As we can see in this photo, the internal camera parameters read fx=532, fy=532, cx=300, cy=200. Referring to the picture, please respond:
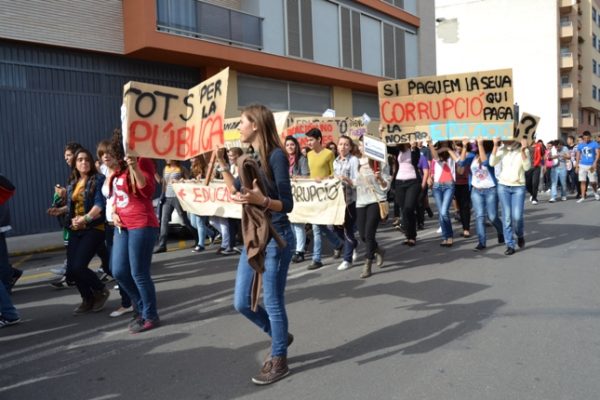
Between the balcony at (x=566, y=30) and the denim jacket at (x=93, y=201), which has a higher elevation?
the balcony at (x=566, y=30)

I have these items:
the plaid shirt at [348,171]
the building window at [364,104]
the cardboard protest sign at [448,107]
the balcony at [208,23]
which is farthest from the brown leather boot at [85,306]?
the building window at [364,104]

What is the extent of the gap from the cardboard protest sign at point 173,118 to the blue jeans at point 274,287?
138cm

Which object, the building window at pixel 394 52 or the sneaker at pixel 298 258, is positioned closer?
the sneaker at pixel 298 258

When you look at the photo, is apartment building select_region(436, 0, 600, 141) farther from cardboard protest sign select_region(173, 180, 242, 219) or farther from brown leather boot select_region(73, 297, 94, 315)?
brown leather boot select_region(73, 297, 94, 315)

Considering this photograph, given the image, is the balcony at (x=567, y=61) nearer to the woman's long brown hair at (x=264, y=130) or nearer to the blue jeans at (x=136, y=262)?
the blue jeans at (x=136, y=262)

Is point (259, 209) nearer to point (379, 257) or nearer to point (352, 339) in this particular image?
point (352, 339)

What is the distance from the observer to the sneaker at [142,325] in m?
4.97

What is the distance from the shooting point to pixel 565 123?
4531 centimetres

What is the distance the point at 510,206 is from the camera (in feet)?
26.8

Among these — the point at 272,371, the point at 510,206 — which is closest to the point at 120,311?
the point at 272,371

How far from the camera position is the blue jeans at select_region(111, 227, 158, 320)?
479 centimetres

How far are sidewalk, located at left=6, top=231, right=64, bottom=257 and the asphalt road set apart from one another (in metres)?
3.75

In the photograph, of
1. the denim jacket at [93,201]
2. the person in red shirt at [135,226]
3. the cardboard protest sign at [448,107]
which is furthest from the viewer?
the cardboard protest sign at [448,107]

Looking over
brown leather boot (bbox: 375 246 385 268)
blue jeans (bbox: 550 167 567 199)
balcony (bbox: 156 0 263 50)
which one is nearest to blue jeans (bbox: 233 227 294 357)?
brown leather boot (bbox: 375 246 385 268)
